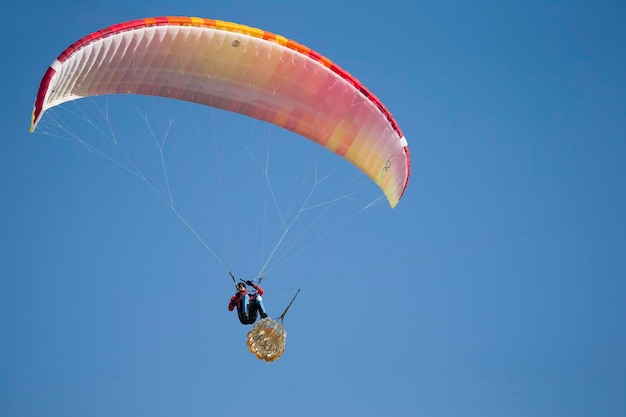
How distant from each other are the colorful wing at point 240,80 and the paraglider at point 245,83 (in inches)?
0.8

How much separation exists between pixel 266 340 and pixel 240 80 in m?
5.13

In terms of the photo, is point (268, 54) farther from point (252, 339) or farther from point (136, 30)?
point (252, 339)

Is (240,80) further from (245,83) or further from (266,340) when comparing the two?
(266,340)

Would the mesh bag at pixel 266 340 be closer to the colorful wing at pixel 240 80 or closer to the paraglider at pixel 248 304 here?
the paraglider at pixel 248 304

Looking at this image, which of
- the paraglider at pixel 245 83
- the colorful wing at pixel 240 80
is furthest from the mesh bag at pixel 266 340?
the colorful wing at pixel 240 80

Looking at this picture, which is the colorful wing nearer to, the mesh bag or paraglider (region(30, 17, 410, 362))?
paraglider (region(30, 17, 410, 362))

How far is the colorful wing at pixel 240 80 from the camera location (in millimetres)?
20781

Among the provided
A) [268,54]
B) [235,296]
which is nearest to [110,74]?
[268,54]

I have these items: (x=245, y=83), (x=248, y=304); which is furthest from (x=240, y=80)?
(x=248, y=304)

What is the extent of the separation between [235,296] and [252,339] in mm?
894

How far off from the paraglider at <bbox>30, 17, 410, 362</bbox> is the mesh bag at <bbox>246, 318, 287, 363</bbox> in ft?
0.06

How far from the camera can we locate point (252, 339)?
860 inches

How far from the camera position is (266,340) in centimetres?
2183

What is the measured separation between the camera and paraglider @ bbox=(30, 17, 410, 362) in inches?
819
